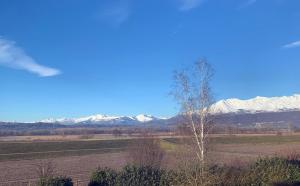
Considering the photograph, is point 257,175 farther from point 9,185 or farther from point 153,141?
point 9,185

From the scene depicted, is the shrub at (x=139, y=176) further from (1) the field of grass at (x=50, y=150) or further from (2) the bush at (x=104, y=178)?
(1) the field of grass at (x=50, y=150)

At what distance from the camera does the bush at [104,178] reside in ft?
63.9

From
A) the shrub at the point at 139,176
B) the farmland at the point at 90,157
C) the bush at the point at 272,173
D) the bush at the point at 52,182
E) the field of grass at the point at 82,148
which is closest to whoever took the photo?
the bush at the point at 52,182

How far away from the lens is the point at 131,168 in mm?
20266

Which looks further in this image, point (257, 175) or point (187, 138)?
point (187, 138)

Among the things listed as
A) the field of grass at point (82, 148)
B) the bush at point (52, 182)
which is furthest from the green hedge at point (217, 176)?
the field of grass at point (82, 148)

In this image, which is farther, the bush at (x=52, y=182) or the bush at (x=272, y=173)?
the bush at (x=272, y=173)

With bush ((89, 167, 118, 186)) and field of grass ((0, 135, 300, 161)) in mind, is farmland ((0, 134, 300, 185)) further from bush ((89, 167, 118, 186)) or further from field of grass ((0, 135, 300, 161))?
bush ((89, 167, 118, 186))

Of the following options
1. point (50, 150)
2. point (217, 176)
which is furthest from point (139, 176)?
point (50, 150)

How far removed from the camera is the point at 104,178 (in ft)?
66.1

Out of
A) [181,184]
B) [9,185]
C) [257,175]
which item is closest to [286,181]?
[257,175]

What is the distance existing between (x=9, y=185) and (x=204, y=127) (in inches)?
721

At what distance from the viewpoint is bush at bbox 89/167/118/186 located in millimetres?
19473

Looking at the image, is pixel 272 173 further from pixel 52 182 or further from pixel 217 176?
pixel 52 182
